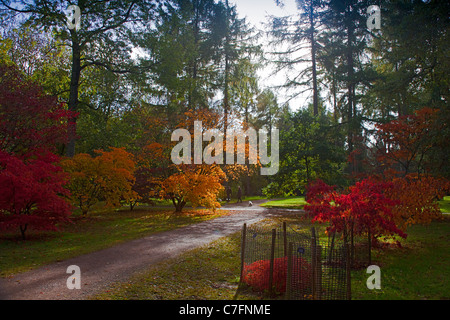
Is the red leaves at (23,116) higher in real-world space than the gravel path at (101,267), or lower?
higher

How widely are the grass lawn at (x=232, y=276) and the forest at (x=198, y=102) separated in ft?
4.04

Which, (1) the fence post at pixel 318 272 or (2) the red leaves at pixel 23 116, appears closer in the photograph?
(1) the fence post at pixel 318 272

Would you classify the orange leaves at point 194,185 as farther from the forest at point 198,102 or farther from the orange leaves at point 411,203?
the orange leaves at point 411,203

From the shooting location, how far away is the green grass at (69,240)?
7427mm

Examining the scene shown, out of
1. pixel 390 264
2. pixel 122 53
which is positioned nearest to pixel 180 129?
pixel 122 53

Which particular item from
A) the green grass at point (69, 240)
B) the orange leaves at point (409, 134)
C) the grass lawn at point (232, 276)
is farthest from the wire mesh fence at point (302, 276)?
the orange leaves at point (409, 134)

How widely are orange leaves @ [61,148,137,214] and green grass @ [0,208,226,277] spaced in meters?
1.35

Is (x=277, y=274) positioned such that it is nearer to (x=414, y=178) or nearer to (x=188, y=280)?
(x=188, y=280)

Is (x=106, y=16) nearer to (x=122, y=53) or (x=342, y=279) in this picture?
(x=122, y=53)

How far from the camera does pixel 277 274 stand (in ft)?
18.1

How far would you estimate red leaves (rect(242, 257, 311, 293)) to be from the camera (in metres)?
4.95

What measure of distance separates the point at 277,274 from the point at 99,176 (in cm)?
1225

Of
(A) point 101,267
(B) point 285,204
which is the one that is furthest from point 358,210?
(B) point 285,204

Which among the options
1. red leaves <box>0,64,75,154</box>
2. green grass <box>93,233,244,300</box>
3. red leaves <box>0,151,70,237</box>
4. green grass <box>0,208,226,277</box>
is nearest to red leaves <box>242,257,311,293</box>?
green grass <box>93,233,244,300</box>
